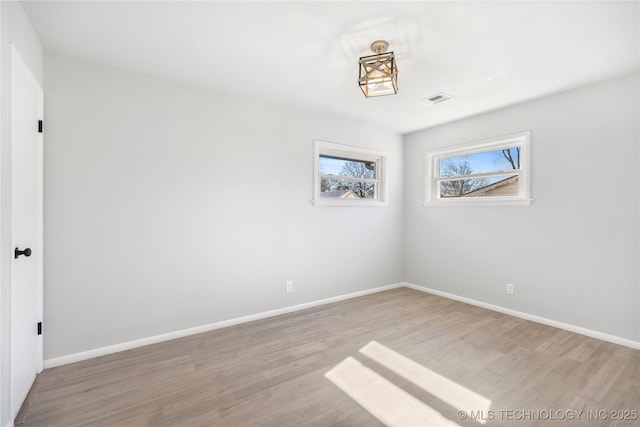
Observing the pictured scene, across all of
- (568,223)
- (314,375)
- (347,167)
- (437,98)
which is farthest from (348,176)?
(314,375)

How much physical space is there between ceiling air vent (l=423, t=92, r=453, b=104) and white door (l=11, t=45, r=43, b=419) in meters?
3.53

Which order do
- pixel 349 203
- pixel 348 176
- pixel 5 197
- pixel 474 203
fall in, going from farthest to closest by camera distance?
pixel 348 176 → pixel 349 203 → pixel 474 203 → pixel 5 197

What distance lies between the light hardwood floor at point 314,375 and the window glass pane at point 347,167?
6.80 feet

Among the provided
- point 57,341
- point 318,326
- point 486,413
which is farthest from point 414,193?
point 57,341

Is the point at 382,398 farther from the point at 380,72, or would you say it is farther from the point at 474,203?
the point at 474,203

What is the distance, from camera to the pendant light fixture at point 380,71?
2131 mm

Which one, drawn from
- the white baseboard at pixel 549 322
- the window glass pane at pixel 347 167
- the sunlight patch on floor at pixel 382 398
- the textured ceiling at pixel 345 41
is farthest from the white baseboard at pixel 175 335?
the textured ceiling at pixel 345 41

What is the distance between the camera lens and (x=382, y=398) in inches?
77.2

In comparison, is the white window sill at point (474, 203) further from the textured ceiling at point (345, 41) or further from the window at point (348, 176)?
the textured ceiling at point (345, 41)

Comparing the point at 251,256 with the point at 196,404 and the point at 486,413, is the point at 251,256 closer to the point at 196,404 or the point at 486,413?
the point at 196,404

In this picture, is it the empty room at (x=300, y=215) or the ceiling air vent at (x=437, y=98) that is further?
the ceiling air vent at (x=437, y=98)

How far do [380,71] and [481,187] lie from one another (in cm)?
269

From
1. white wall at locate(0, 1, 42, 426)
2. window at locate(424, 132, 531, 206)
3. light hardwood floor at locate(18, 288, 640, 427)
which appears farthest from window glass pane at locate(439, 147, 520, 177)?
white wall at locate(0, 1, 42, 426)

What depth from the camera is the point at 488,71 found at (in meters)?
2.69
